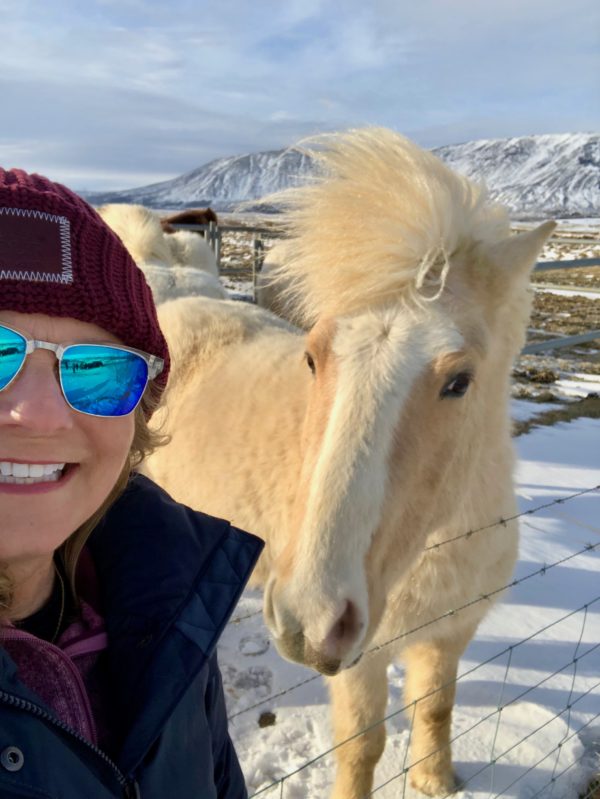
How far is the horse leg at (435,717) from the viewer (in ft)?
8.18

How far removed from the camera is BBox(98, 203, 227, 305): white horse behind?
5230 millimetres

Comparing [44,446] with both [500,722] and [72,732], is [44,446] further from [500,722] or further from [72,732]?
[500,722]

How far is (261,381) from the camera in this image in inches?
124

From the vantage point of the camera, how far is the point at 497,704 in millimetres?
2941

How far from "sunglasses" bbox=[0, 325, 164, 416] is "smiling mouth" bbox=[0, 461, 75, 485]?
0.11m

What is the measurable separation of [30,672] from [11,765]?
212mm

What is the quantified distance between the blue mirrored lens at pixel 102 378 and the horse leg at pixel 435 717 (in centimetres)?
193

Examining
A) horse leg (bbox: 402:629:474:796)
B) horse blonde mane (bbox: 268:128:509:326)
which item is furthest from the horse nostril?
horse leg (bbox: 402:629:474:796)

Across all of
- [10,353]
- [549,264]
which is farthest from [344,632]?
[549,264]

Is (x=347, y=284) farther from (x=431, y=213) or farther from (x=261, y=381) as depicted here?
(x=261, y=381)

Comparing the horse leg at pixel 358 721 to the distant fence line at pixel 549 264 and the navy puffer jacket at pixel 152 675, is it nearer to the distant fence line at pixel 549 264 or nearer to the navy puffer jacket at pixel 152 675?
the navy puffer jacket at pixel 152 675

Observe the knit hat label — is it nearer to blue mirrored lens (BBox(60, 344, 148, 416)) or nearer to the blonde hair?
blue mirrored lens (BBox(60, 344, 148, 416))

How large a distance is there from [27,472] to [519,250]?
1.68 meters

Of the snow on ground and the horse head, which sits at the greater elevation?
the horse head
